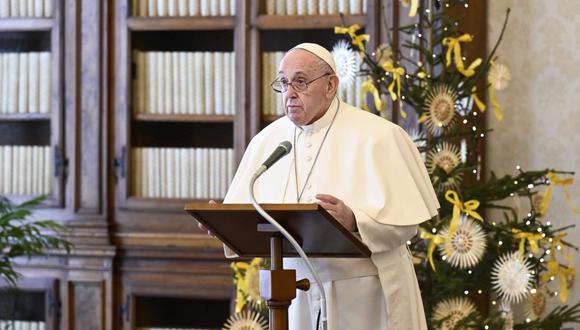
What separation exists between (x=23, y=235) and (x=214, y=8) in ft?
4.70

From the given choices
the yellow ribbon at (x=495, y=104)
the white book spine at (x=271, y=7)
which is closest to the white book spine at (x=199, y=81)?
the white book spine at (x=271, y=7)

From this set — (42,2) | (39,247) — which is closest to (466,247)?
(39,247)

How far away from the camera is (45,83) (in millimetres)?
5852

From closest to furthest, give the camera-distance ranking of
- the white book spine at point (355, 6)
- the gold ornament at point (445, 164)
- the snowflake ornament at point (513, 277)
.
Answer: the snowflake ornament at point (513, 277) → the gold ornament at point (445, 164) → the white book spine at point (355, 6)

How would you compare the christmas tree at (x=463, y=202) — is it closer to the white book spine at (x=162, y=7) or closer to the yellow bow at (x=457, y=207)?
the yellow bow at (x=457, y=207)

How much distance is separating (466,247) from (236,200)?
1241 millimetres

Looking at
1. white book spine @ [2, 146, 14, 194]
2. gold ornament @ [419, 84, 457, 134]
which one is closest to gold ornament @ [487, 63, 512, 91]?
gold ornament @ [419, 84, 457, 134]

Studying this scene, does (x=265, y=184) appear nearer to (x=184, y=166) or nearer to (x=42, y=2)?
(x=184, y=166)

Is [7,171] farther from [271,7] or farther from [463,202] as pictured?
[463,202]

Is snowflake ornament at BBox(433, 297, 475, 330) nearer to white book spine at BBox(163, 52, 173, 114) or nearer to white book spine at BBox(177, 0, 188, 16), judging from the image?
white book spine at BBox(163, 52, 173, 114)

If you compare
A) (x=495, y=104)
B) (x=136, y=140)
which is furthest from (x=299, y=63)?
(x=136, y=140)

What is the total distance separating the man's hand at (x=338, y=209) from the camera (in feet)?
10.4

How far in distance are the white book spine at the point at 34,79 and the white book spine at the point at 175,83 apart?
713 mm

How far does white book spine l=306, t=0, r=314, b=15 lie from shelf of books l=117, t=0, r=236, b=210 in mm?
375
